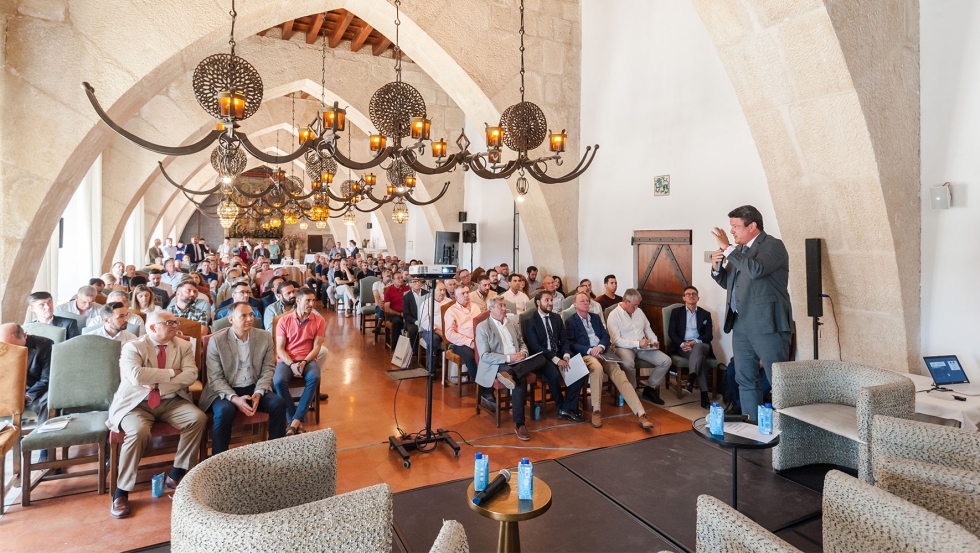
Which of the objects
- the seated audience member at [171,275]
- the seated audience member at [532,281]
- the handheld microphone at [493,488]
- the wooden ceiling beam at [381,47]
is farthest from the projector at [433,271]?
the wooden ceiling beam at [381,47]

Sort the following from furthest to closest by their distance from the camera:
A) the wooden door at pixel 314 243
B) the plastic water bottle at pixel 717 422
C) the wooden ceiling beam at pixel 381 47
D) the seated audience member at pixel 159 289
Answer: the wooden door at pixel 314 243
the wooden ceiling beam at pixel 381 47
the seated audience member at pixel 159 289
the plastic water bottle at pixel 717 422

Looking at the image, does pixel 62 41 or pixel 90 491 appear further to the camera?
pixel 62 41

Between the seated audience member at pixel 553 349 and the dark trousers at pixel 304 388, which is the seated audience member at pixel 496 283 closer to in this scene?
the seated audience member at pixel 553 349

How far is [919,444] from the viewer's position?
A: 2.19 meters

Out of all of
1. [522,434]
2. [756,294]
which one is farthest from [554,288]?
[756,294]

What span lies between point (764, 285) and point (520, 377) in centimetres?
212

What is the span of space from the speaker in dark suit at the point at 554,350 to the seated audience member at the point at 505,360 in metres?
0.11

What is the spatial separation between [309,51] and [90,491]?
9040 mm

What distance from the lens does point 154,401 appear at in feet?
10.6

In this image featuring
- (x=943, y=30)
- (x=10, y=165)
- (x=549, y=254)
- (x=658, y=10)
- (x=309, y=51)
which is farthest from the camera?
(x=309, y=51)

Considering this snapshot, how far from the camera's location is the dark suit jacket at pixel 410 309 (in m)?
6.76

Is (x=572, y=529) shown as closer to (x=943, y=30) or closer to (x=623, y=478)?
(x=623, y=478)

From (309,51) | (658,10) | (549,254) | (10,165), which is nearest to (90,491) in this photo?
(10,165)

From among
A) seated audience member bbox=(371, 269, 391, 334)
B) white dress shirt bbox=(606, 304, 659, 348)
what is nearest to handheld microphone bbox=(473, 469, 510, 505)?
white dress shirt bbox=(606, 304, 659, 348)
